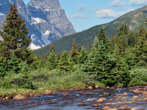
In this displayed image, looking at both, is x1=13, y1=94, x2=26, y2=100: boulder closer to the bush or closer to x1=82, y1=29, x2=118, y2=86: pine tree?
x1=82, y1=29, x2=118, y2=86: pine tree

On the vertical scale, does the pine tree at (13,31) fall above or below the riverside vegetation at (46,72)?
above

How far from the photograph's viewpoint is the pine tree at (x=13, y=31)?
37.9 meters

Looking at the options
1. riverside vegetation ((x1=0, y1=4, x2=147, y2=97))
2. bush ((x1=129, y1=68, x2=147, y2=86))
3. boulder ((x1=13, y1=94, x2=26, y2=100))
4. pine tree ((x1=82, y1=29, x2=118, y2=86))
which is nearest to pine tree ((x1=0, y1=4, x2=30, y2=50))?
riverside vegetation ((x1=0, y1=4, x2=147, y2=97))

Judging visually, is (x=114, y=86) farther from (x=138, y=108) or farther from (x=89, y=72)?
(x=138, y=108)

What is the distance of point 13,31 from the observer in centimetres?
3816

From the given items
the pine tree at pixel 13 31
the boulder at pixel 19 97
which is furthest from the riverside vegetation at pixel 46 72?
the boulder at pixel 19 97

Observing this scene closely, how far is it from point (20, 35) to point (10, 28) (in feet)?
6.43

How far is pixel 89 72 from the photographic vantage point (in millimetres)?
33375

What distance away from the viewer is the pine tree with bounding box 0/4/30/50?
37.9 meters

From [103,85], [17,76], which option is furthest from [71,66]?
[17,76]

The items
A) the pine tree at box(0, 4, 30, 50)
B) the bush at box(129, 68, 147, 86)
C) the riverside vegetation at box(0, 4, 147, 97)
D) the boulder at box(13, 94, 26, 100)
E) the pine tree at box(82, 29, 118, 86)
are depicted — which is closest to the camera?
the boulder at box(13, 94, 26, 100)

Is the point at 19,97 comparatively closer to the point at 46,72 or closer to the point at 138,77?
the point at 46,72

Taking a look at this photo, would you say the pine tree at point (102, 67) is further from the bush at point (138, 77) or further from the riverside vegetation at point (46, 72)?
the bush at point (138, 77)

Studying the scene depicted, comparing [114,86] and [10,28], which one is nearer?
[114,86]
